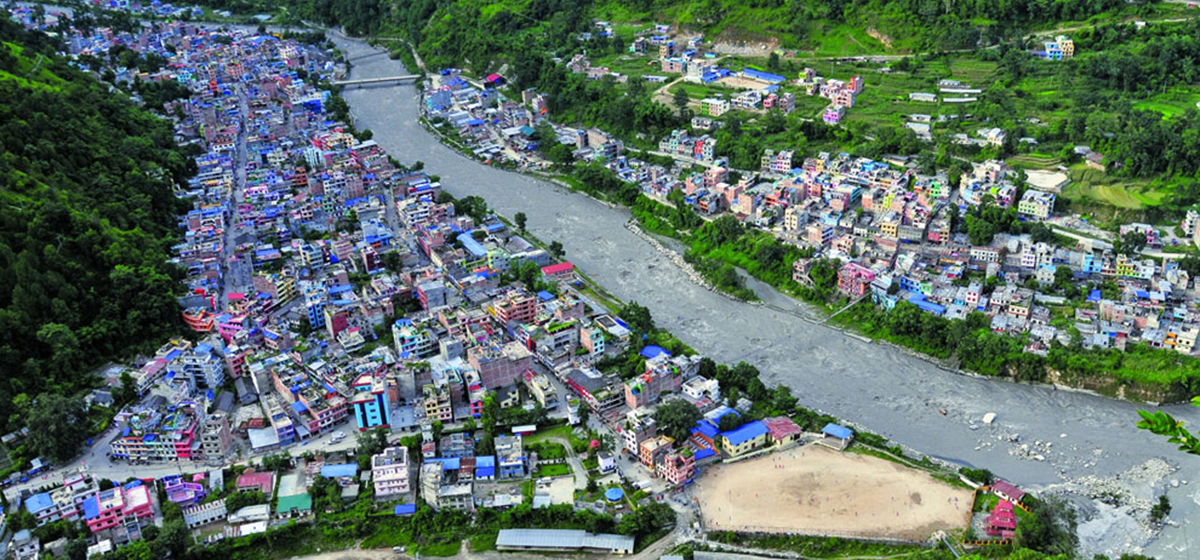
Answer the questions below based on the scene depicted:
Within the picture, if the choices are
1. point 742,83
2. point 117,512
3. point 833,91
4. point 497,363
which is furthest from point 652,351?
point 742,83

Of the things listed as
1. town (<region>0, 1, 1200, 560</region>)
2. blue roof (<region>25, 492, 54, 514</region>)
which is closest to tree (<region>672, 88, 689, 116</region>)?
town (<region>0, 1, 1200, 560</region>)

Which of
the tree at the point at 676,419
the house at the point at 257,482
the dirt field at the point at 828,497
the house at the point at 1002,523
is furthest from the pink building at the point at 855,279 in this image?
the house at the point at 257,482

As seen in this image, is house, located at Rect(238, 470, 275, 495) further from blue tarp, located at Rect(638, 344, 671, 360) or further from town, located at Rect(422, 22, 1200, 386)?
town, located at Rect(422, 22, 1200, 386)

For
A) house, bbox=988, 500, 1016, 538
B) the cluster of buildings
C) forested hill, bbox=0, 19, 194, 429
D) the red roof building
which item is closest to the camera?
house, bbox=988, 500, 1016, 538

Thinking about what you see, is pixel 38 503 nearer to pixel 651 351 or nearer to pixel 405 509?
pixel 405 509

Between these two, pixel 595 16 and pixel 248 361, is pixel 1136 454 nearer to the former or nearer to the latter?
pixel 248 361

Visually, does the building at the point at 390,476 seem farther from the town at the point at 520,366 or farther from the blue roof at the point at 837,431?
the blue roof at the point at 837,431
